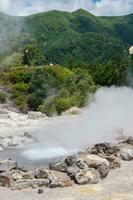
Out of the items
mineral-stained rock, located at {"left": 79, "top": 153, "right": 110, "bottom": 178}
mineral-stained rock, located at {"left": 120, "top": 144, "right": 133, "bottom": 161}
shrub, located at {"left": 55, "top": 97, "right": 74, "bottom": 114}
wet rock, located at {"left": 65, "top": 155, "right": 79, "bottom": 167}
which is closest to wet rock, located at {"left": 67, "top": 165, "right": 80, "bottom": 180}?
wet rock, located at {"left": 65, "top": 155, "right": 79, "bottom": 167}

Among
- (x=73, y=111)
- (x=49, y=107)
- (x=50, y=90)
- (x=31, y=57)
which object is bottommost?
(x=49, y=107)

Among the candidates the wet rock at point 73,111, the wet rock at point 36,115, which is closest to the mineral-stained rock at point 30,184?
the wet rock at point 73,111

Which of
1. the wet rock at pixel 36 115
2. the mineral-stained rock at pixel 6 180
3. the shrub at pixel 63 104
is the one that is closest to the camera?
the mineral-stained rock at pixel 6 180

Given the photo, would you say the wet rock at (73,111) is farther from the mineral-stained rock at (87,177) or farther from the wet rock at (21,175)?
the mineral-stained rock at (87,177)

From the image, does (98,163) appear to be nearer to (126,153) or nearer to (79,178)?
(79,178)

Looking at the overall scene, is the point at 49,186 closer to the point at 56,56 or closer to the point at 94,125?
the point at 94,125

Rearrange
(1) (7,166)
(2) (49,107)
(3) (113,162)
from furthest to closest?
(2) (49,107), (3) (113,162), (1) (7,166)

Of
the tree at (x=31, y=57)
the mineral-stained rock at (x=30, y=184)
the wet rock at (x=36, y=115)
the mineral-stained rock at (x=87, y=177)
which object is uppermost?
the tree at (x=31, y=57)

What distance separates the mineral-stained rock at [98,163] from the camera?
22812 mm

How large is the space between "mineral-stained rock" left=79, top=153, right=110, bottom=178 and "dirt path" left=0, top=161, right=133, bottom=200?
66 centimetres

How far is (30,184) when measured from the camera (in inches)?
838

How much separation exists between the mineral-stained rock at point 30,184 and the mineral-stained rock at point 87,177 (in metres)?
1.40

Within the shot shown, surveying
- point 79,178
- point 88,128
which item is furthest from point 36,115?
point 79,178

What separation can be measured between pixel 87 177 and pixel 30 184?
100 inches
